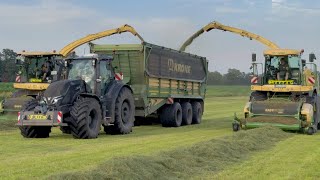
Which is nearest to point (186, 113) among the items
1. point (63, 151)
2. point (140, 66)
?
point (140, 66)

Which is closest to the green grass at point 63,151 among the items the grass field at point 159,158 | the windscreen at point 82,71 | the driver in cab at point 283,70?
the grass field at point 159,158

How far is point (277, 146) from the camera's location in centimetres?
1340

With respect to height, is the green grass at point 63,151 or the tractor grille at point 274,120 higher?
the tractor grille at point 274,120

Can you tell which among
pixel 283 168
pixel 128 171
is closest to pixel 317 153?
pixel 283 168

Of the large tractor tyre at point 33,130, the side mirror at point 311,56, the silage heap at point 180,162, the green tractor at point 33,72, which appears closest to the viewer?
the silage heap at point 180,162

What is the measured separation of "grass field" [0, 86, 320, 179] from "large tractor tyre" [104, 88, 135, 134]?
122 centimetres

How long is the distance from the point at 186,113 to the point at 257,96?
159 inches

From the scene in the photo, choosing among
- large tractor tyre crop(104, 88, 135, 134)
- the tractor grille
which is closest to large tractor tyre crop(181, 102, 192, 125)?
the tractor grille

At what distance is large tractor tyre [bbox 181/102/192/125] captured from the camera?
2236 cm

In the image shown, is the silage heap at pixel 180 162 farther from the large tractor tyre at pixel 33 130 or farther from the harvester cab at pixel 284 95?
the large tractor tyre at pixel 33 130

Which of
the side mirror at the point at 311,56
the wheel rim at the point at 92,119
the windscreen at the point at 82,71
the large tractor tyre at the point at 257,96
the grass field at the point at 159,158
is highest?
the side mirror at the point at 311,56

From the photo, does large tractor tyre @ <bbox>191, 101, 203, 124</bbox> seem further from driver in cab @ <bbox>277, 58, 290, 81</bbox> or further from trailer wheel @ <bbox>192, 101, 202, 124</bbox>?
driver in cab @ <bbox>277, 58, 290, 81</bbox>

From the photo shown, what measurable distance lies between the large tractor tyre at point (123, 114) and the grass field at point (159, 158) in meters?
1.22

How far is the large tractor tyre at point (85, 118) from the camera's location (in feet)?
46.5
